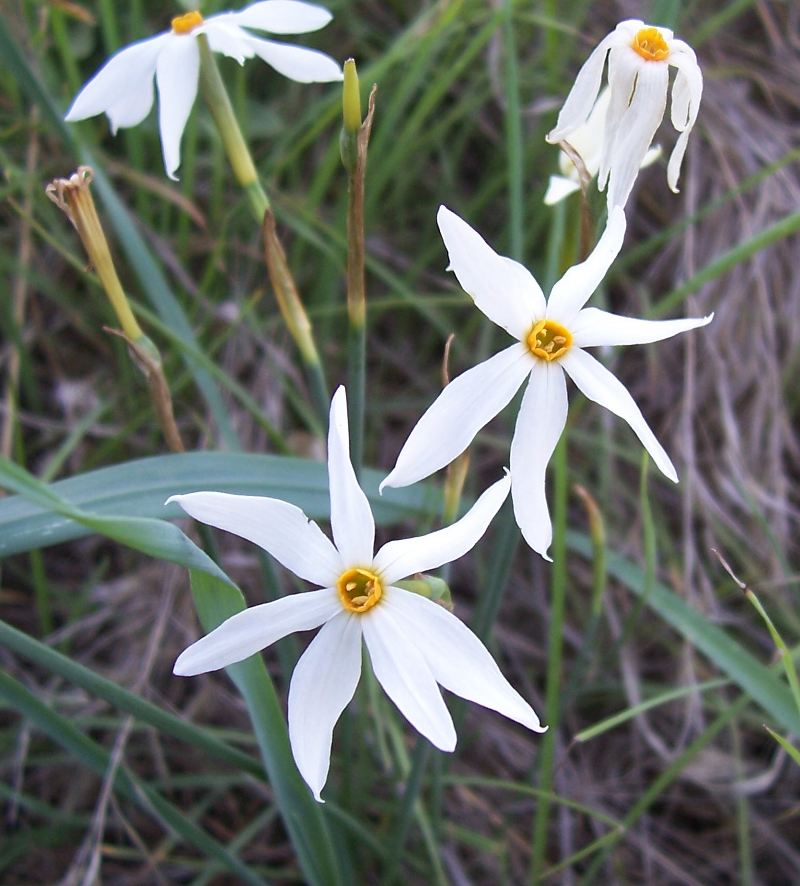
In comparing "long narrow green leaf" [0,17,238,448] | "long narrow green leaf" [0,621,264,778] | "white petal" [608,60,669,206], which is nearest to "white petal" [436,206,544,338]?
"white petal" [608,60,669,206]

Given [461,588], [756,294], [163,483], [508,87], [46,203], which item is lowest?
[461,588]

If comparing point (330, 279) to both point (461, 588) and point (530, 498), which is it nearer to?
point (461, 588)

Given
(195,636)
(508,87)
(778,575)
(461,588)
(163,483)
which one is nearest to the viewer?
(163,483)

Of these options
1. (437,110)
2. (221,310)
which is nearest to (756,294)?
(437,110)

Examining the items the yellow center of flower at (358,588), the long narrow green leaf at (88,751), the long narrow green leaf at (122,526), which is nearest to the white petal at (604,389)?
the yellow center of flower at (358,588)

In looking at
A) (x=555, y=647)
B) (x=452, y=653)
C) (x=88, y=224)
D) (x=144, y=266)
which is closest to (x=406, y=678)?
(x=452, y=653)

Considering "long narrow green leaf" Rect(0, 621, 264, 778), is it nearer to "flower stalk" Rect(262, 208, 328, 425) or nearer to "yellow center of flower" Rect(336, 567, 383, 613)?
"yellow center of flower" Rect(336, 567, 383, 613)
